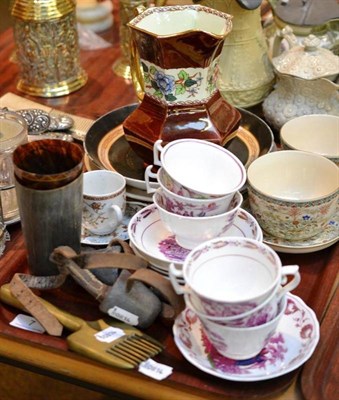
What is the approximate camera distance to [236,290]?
0.74 meters

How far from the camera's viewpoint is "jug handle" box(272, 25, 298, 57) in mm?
1163

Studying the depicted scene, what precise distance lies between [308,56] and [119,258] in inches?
21.2

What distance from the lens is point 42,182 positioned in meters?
0.75

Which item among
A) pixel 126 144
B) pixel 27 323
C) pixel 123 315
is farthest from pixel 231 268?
pixel 126 144

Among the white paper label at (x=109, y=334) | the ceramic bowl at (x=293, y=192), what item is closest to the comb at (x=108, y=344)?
the white paper label at (x=109, y=334)

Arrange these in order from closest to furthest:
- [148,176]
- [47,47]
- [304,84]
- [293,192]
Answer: [148,176] → [293,192] → [304,84] → [47,47]

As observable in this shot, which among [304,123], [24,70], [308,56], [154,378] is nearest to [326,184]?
[304,123]

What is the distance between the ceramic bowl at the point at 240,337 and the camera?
2.20 feet

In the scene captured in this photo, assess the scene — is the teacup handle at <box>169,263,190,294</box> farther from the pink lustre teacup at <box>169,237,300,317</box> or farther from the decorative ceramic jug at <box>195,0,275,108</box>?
the decorative ceramic jug at <box>195,0,275,108</box>

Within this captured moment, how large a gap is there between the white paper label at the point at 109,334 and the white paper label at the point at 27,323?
71mm

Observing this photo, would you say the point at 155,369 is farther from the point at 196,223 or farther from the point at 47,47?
the point at 47,47

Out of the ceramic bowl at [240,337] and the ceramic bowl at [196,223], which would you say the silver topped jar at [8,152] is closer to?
the ceramic bowl at [196,223]

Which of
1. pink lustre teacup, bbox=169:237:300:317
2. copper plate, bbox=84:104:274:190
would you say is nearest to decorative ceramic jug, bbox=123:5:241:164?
copper plate, bbox=84:104:274:190

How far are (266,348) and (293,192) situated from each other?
0.32 meters
